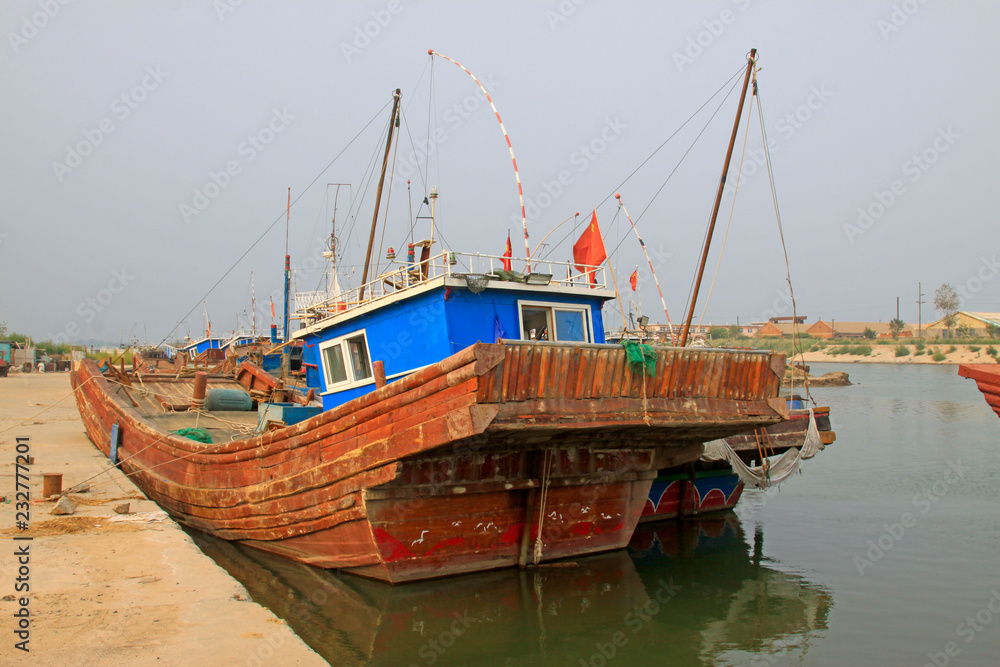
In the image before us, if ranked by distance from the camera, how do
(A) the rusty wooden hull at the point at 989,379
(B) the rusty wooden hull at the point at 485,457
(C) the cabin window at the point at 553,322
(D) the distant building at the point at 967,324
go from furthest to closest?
(D) the distant building at the point at 967,324 → (A) the rusty wooden hull at the point at 989,379 → (C) the cabin window at the point at 553,322 → (B) the rusty wooden hull at the point at 485,457

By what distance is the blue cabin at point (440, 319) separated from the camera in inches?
315

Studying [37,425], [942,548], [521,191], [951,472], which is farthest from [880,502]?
[37,425]

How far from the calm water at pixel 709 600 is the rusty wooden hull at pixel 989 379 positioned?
235cm

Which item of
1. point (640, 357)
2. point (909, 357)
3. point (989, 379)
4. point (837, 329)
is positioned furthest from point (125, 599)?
point (837, 329)

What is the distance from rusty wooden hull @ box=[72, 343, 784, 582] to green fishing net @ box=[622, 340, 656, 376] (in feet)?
0.31

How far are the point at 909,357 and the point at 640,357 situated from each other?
8664 cm

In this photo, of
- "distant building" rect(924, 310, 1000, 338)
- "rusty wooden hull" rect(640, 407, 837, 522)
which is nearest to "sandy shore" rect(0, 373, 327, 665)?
"rusty wooden hull" rect(640, 407, 837, 522)

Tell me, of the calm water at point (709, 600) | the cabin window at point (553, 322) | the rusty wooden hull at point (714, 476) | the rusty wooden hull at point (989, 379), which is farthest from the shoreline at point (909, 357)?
the cabin window at point (553, 322)

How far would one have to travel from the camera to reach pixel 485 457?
7.57m

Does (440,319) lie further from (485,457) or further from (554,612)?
(554,612)

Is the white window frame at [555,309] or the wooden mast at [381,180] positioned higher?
the wooden mast at [381,180]

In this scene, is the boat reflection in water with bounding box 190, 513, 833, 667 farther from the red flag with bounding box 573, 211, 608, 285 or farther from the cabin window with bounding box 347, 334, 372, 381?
the red flag with bounding box 573, 211, 608, 285

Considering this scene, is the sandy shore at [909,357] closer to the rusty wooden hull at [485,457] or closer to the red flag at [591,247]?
the red flag at [591,247]

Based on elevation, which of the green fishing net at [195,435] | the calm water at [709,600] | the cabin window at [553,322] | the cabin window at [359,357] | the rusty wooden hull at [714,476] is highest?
the cabin window at [553,322]
